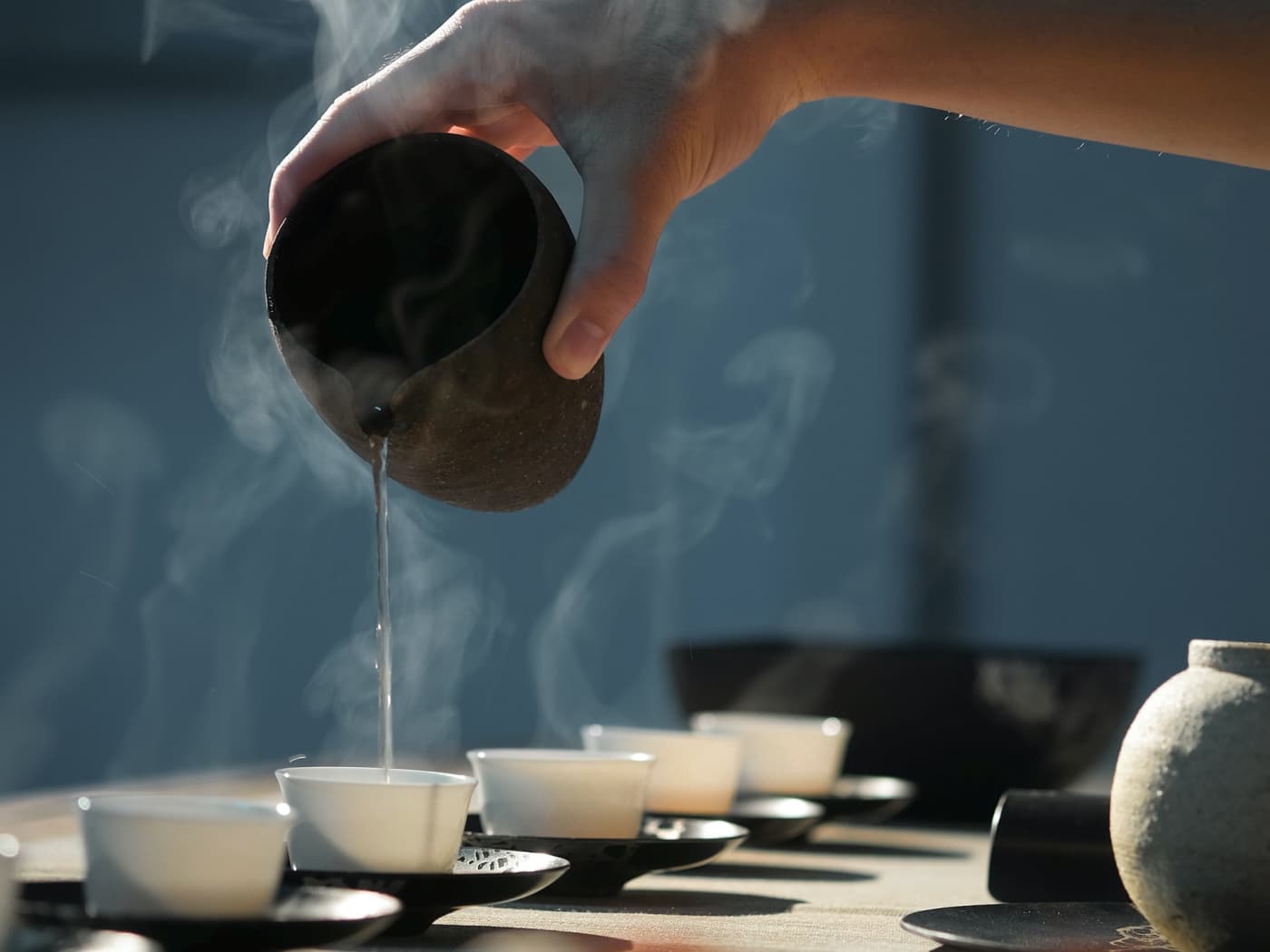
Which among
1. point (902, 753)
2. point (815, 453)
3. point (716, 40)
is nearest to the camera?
point (716, 40)

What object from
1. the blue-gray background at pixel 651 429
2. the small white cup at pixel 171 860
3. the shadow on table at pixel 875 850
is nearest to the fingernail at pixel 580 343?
the small white cup at pixel 171 860

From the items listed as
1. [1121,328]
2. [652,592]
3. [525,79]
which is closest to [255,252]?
[652,592]

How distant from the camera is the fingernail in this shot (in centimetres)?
96

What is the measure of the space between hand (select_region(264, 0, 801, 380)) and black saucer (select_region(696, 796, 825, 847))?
0.45 m

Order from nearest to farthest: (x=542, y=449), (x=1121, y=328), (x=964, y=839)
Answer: (x=542, y=449) → (x=964, y=839) → (x=1121, y=328)

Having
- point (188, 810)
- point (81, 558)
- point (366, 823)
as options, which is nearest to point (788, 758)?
point (366, 823)

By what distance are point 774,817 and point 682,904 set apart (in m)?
0.29

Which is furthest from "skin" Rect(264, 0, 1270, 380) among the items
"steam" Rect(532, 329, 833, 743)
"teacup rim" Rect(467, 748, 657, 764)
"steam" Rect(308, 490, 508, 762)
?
"steam" Rect(532, 329, 833, 743)

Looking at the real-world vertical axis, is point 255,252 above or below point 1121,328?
above

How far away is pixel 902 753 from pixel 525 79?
898 millimetres

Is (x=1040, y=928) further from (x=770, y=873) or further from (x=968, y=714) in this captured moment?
(x=968, y=714)

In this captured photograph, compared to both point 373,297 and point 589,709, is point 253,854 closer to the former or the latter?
point 373,297

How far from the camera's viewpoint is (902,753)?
1774mm

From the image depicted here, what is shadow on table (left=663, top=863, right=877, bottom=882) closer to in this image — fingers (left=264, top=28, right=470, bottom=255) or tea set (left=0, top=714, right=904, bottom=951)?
tea set (left=0, top=714, right=904, bottom=951)
